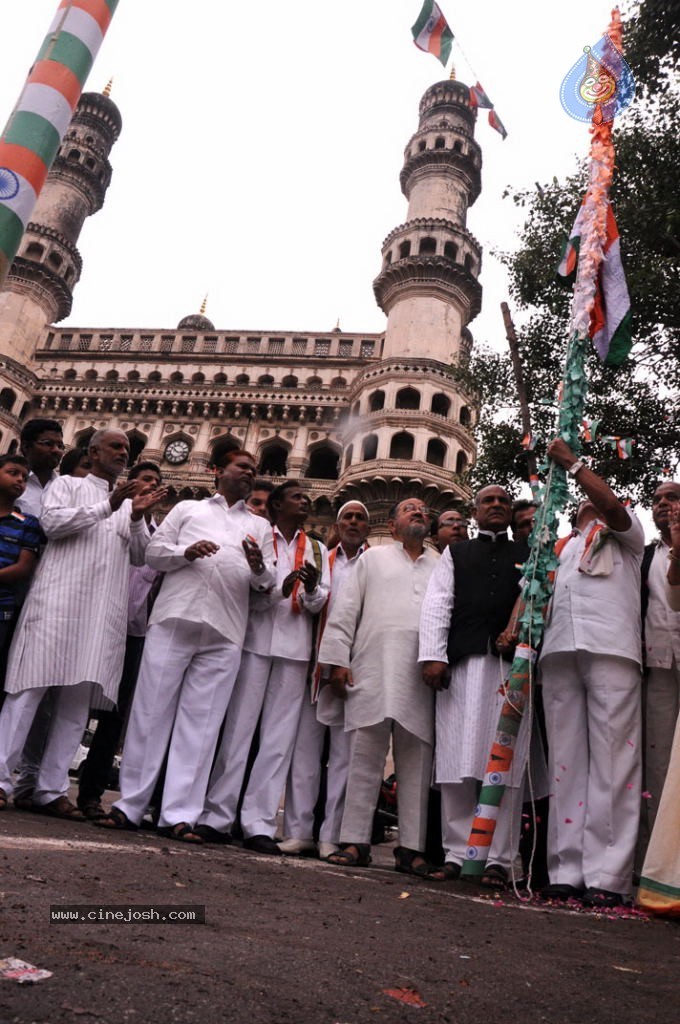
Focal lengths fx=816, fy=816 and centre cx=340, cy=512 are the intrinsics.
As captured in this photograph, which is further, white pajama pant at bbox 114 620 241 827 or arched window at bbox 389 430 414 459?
arched window at bbox 389 430 414 459

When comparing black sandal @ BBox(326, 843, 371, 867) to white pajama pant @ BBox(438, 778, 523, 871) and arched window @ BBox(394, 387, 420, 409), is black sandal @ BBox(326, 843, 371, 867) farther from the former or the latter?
arched window @ BBox(394, 387, 420, 409)

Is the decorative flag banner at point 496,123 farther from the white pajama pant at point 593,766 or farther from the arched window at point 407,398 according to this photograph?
the arched window at point 407,398

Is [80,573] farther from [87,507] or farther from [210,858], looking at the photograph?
[210,858]

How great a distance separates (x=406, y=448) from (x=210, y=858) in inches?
906

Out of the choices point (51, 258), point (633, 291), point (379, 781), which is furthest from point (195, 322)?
point (379, 781)

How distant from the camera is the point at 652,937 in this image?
2.58m

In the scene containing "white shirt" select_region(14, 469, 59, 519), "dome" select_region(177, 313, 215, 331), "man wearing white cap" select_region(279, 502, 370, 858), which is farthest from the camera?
"dome" select_region(177, 313, 215, 331)

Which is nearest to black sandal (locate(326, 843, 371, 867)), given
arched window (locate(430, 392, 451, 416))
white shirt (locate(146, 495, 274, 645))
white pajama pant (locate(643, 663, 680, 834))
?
white shirt (locate(146, 495, 274, 645))

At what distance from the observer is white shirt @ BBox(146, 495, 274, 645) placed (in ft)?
13.9

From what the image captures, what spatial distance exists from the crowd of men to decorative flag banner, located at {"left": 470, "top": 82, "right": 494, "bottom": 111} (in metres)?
4.17

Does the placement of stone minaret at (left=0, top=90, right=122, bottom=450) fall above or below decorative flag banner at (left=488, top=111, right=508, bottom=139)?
above

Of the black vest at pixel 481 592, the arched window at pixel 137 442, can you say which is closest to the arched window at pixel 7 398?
the arched window at pixel 137 442

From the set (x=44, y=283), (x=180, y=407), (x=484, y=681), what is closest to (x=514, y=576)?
(x=484, y=681)

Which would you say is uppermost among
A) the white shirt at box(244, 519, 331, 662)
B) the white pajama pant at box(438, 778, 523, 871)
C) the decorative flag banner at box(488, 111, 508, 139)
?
the decorative flag banner at box(488, 111, 508, 139)
